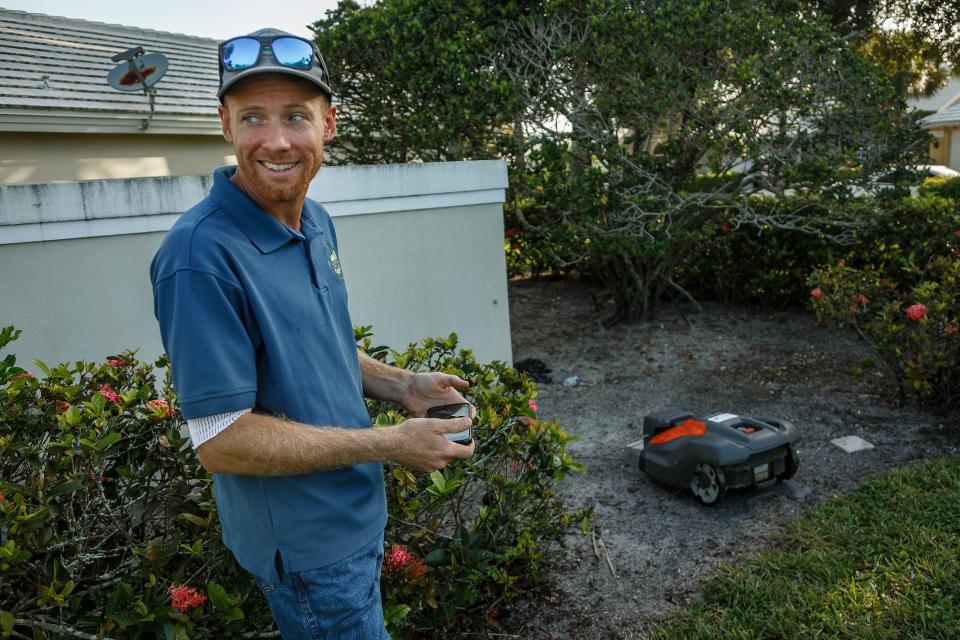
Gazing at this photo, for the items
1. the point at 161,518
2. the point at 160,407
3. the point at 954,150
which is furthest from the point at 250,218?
the point at 954,150

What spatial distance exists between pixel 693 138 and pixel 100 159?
259 inches

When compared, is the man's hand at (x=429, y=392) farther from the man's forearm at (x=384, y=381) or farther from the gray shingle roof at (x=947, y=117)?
the gray shingle roof at (x=947, y=117)

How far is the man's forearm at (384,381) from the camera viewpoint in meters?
2.27

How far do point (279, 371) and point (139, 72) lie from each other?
708cm

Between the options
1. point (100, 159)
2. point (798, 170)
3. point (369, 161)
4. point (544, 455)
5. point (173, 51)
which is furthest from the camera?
point (173, 51)

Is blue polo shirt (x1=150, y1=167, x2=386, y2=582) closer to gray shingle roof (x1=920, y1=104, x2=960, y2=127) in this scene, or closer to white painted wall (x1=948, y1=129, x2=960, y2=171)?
gray shingle roof (x1=920, y1=104, x2=960, y2=127)

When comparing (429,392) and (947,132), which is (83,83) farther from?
(947,132)

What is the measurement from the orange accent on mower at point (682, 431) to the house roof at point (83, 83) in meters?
6.66

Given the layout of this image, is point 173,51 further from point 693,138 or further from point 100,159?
point 693,138

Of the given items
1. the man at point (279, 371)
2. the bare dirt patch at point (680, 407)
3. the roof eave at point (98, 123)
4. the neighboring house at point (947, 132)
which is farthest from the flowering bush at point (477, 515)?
the neighboring house at point (947, 132)

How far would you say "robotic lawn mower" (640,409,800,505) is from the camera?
13.9 ft

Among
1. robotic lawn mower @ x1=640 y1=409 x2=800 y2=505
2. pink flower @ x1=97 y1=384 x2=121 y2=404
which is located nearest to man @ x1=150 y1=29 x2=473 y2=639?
pink flower @ x1=97 y1=384 x2=121 y2=404

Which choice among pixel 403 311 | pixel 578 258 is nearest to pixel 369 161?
pixel 578 258

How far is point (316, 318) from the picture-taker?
179 centimetres
